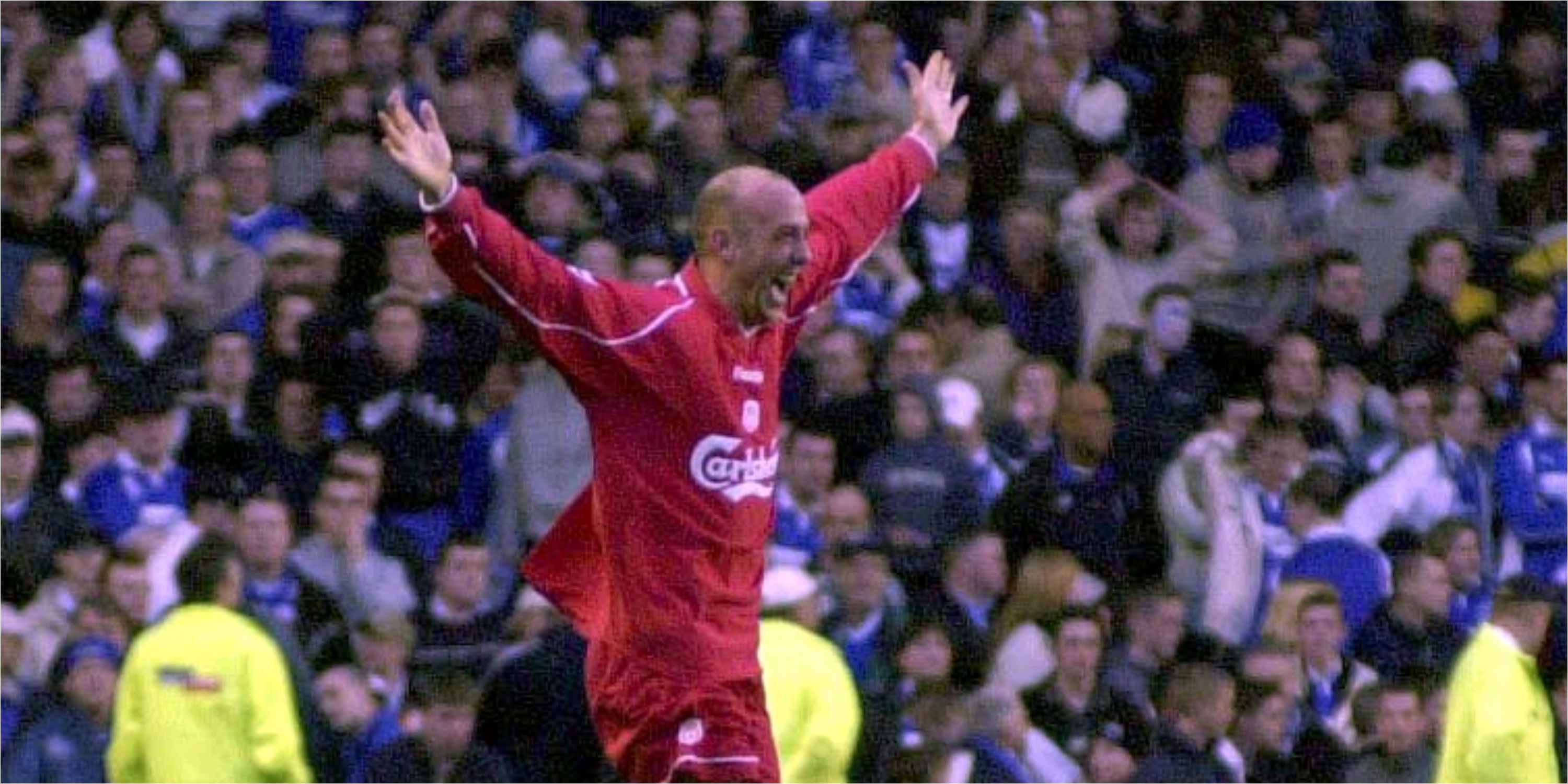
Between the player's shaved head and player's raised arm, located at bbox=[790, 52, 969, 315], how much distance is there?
1.05 ft

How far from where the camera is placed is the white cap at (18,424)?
38.6 ft

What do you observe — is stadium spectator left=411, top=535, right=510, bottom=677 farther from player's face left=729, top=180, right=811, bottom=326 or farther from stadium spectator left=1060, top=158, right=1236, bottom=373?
player's face left=729, top=180, right=811, bottom=326

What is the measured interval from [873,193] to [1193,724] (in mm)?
3737

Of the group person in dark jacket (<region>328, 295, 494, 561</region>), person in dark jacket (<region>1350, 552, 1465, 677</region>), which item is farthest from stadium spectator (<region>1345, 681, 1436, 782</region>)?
person in dark jacket (<region>328, 295, 494, 561</region>)

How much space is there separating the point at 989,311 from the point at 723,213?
19.3 ft

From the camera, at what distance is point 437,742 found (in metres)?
10.4

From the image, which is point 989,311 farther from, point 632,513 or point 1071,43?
point 632,513

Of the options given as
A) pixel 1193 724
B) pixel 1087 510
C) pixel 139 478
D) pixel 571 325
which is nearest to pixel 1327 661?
pixel 1193 724

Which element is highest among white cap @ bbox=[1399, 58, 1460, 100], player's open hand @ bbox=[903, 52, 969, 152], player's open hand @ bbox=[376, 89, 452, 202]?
white cap @ bbox=[1399, 58, 1460, 100]

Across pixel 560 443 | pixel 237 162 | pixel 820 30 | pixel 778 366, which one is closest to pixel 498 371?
pixel 560 443

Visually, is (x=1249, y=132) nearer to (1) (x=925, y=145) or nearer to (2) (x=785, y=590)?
(2) (x=785, y=590)

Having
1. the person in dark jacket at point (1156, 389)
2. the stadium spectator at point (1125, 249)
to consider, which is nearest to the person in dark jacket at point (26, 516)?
the person in dark jacket at point (1156, 389)

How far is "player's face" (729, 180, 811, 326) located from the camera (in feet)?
23.0

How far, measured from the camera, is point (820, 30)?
1393cm
